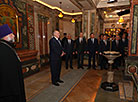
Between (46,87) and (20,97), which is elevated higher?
(20,97)

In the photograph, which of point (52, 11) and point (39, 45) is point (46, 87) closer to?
point (39, 45)

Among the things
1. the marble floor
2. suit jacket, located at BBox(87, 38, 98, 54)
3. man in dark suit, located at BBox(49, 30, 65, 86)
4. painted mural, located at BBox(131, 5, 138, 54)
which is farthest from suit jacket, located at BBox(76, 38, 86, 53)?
painted mural, located at BBox(131, 5, 138, 54)

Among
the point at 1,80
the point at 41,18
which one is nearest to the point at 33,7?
the point at 41,18

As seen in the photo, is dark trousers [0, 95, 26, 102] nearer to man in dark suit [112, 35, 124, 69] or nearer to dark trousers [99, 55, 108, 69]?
dark trousers [99, 55, 108, 69]

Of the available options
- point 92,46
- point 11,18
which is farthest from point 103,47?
point 11,18

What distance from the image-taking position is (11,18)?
15.3 feet

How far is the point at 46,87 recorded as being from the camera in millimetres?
3766

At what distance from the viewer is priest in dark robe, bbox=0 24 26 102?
1545mm

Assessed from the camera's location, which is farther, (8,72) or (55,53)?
(55,53)

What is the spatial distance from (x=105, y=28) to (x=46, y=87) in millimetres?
10455

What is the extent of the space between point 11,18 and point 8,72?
3.95 m

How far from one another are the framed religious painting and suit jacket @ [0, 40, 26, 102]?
11.0ft

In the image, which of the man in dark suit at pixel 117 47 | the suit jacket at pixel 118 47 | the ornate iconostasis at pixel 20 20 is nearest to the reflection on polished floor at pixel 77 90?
the ornate iconostasis at pixel 20 20

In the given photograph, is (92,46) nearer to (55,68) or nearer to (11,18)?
(55,68)
